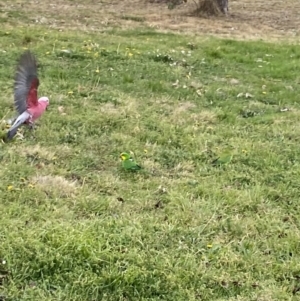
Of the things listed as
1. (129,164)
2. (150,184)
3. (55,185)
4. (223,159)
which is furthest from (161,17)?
(55,185)

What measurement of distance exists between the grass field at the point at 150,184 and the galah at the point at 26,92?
25 centimetres

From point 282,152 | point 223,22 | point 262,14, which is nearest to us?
point 282,152

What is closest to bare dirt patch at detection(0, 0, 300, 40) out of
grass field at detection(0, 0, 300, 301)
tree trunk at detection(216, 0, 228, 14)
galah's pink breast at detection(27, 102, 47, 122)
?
tree trunk at detection(216, 0, 228, 14)

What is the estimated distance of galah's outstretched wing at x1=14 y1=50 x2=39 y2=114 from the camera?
15.0 feet

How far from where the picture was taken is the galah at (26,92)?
180 inches

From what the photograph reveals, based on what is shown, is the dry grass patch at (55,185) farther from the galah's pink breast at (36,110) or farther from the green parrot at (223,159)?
the green parrot at (223,159)

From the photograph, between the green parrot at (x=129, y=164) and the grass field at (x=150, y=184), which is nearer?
the grass field at (x=150, y=184)

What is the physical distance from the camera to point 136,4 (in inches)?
628

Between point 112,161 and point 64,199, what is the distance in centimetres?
89

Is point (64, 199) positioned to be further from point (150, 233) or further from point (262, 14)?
point (262, 14)

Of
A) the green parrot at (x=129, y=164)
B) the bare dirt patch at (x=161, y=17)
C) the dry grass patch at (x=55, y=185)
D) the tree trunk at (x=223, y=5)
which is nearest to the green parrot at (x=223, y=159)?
the green parrot at (x=129, y=164)

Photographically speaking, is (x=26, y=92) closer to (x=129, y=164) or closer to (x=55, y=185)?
(x=55, y=185)

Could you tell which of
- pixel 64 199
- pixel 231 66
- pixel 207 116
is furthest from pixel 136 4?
pixel 64 199

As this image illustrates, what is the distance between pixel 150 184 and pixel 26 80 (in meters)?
1.23
